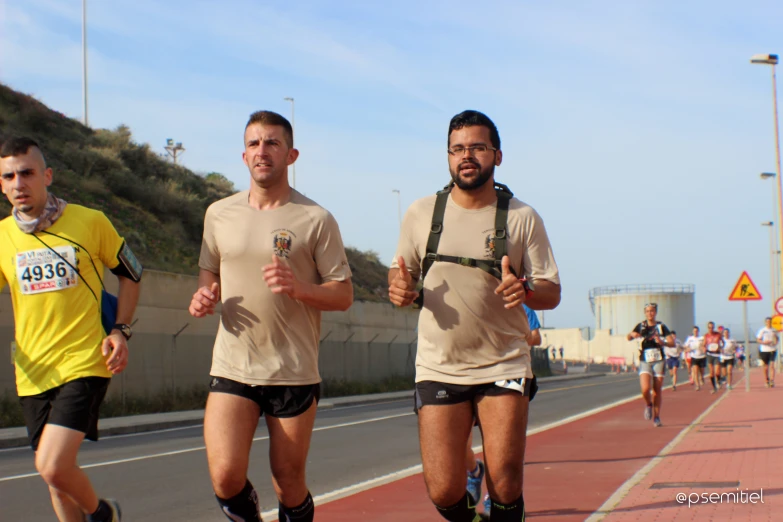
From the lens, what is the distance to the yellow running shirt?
5164 millimetres

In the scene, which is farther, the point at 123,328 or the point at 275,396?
the point at 123,328

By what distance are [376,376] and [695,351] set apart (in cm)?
1338

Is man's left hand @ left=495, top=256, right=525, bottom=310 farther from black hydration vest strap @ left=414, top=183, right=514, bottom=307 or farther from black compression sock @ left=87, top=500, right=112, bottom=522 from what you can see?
black compression sock @ left=87, top=500, right=112, bottom=522

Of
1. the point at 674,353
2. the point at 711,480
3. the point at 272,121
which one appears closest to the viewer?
the point at 272,121

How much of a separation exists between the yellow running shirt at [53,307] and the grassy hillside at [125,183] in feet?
87.0

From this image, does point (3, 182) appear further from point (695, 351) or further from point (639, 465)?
point (695, 351)

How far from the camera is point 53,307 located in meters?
5.21

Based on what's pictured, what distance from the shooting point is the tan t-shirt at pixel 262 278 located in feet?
16.5

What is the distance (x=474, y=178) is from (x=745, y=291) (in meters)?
21.3

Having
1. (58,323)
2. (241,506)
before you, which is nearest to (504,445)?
(241,506)

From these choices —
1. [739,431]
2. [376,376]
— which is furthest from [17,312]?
[376,376]

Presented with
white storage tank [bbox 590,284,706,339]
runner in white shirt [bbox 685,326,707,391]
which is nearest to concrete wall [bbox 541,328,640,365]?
white storage tank [bbox 590,284,706,339]

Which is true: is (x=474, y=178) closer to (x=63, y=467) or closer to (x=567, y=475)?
(x=63, y=467)

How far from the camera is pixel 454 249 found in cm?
520
